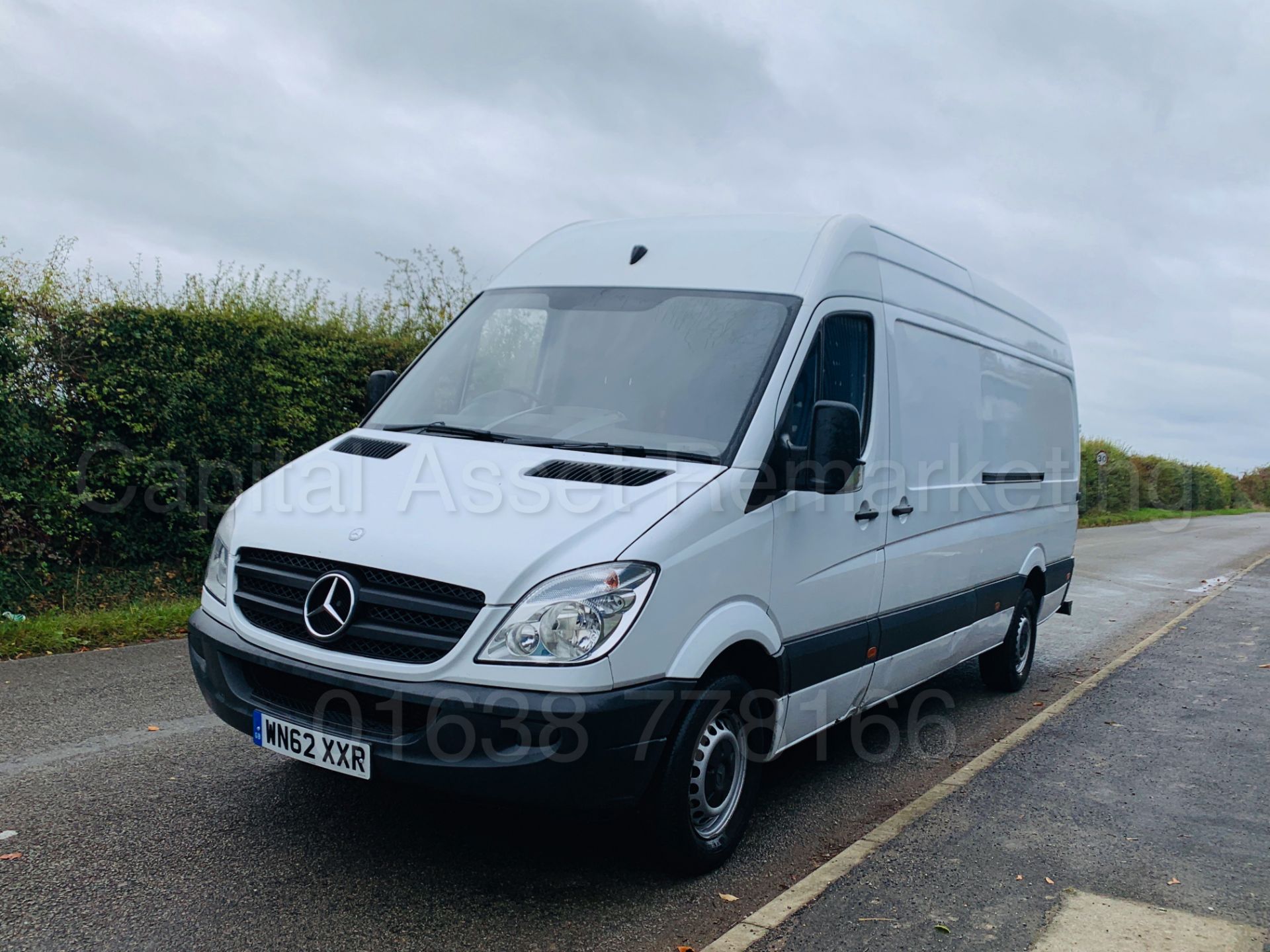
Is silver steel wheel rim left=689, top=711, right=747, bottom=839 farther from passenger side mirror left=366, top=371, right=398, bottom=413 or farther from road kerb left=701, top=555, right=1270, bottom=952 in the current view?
passenger side mirror left=366, top=371, right=398, bottom=413

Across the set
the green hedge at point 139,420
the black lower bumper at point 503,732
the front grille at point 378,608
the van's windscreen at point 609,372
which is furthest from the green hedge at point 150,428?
the black lower bumper at point 503,732

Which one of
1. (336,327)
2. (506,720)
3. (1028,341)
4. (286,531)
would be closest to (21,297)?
(336,327)

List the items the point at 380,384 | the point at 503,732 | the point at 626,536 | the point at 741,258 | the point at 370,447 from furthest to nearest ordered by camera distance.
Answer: the point at 380,384, the point at 741,258, the point at 370,447, the point at 626,536, the point at 503,732

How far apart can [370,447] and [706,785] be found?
200cm

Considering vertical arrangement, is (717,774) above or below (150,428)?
below

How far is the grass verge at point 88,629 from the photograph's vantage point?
739 centimetres

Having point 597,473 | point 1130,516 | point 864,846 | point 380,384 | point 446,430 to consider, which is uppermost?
point 380,384

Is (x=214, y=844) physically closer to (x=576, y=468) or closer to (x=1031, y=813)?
(x=576, y=468)

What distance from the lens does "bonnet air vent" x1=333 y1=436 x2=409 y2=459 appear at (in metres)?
4.63

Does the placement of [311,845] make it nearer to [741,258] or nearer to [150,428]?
[741,258]

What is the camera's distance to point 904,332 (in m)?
5.72

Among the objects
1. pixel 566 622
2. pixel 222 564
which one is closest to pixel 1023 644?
pixel 566 622

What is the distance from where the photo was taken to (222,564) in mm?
4441

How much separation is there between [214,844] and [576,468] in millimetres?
2018
